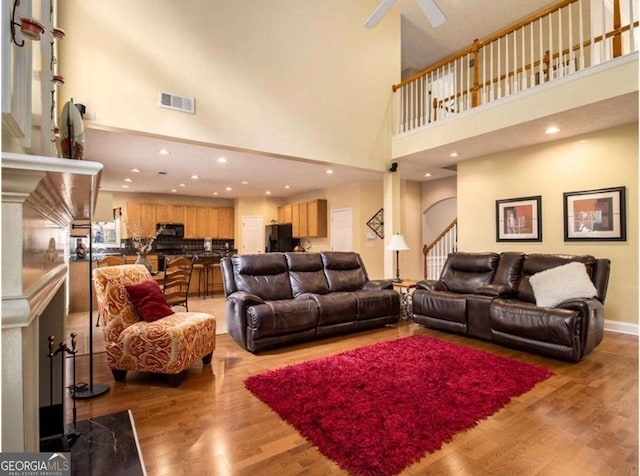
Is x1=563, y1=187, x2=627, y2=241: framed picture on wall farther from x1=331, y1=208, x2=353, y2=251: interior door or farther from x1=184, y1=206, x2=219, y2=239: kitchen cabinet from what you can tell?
x1=184, y1=206, x2=219, y2=239: kitchen cabinet

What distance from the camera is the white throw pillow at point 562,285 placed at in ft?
11.1

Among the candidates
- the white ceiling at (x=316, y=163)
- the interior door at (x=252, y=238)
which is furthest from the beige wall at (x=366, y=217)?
the interior door at (x=252, y=238)

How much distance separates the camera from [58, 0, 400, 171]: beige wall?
12.1 ft

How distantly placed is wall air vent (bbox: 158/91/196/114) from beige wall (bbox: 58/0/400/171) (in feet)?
0.23

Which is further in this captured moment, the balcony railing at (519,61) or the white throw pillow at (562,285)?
the balcony railing at (519,61)

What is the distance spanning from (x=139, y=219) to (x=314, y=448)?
840cm

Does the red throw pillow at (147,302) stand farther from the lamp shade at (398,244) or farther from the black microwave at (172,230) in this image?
the black microwave at (172,230)

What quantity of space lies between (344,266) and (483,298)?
188 centimetres

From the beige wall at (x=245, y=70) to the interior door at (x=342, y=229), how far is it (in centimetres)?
207

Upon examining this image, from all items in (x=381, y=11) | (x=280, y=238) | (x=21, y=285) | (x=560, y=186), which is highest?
(x=381, y=11)

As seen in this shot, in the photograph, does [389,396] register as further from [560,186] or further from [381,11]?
[560,186]

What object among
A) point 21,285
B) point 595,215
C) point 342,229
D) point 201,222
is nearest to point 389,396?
point 21,285

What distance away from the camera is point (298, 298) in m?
4.06

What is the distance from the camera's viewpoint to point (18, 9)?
899 millimetres
